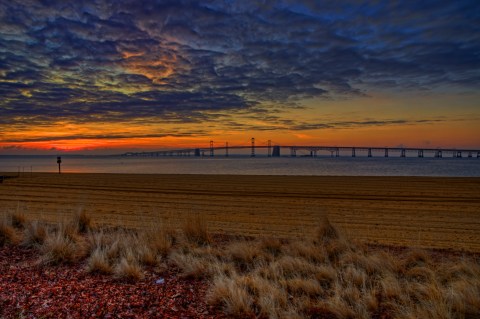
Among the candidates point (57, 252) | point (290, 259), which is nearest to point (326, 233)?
point (290, 259)

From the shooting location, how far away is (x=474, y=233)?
10492 mm

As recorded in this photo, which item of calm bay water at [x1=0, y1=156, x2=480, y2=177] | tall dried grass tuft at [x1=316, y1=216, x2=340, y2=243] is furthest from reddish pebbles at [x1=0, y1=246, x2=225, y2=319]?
calm bay water at [x1=0, y1=156, x2=480, y2=177]

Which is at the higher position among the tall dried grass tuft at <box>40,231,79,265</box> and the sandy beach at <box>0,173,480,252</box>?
the tall dried grass tuft at <box>40,231,79,265</box>

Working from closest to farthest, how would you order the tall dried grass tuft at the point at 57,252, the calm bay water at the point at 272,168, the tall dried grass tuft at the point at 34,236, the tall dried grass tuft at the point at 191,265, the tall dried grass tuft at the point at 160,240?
the tall dried grass tuft at the point at 191,265, the tall dried grass tuft at the point at 57,252, the tall dried grass tuft at the point at 160,240, the tall dried grass tuft at the point at 34,236, the calm bay water at the point at 272,168

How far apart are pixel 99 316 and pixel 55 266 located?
103 inches

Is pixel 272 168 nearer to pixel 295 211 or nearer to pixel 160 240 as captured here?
pixel 295 211

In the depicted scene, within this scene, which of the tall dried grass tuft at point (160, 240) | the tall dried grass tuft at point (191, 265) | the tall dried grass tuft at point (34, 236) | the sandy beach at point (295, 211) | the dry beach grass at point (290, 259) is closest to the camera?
the dry beach grass at point (290, 259)

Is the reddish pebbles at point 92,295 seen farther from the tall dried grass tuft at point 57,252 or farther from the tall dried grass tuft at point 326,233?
the tall dried grass tuft at point 326,233

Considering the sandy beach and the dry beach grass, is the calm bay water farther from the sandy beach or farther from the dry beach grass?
the dry beach grass

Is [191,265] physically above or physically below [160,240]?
below

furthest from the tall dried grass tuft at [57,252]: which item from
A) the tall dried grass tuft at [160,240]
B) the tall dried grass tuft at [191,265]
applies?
the tall dried grass tuft at [191,265]

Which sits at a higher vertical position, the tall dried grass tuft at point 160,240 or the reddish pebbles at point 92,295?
the tall dried grass tuft at point 160,240

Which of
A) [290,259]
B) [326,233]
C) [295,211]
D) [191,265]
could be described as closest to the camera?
[191,265]

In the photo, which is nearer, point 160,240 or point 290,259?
point 290,259
